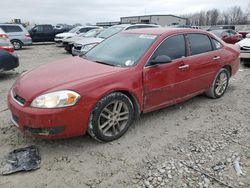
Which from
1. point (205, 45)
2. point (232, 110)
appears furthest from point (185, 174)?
point (205, 45)

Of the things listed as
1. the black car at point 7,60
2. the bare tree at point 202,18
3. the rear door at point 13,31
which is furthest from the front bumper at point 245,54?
the bare tree at point 202,18

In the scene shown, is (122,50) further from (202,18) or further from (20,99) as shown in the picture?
(202,18)

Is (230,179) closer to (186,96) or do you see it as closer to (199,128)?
(199,128)

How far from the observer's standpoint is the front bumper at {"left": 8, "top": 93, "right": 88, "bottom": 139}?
9.76ft

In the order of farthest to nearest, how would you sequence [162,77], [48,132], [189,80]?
[189,80]
[162,77]
[48,132]

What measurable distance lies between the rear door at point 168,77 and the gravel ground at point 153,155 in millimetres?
425

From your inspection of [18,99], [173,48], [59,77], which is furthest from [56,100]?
[173,48]

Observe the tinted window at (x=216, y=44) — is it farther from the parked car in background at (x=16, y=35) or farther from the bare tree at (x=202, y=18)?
the bare tree at (x=202, y=18)

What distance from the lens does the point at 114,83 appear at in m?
3.40

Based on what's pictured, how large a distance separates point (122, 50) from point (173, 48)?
2.90 ft

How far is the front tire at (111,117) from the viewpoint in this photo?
10.8 feet

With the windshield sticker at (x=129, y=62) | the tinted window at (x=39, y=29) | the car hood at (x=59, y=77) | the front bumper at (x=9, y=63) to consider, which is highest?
the tinted window at (x=39, y=29)

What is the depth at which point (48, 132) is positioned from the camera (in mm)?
3064

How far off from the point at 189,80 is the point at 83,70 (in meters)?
1.99
